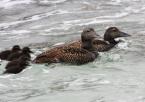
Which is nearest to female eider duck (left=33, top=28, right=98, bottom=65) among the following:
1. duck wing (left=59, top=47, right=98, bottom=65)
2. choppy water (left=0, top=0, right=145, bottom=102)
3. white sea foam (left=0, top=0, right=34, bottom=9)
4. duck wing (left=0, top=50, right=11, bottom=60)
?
duck wing (left=59, top=47, right=98, bottom=65)

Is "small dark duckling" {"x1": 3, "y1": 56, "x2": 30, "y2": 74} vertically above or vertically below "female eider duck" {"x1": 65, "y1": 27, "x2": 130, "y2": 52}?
above

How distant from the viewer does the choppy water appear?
952 cm

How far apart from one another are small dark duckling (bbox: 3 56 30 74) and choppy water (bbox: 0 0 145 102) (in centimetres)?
15

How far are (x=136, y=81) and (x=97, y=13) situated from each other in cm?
954

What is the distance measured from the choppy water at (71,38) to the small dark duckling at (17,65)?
147mm

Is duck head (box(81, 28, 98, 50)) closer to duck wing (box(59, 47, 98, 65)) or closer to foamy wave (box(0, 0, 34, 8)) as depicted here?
duck wing (box(59, 47, 98, 65))

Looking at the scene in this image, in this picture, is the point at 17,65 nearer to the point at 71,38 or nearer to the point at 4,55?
the point at 4,55

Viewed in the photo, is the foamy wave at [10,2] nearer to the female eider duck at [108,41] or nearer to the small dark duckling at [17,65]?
the female eider duck at [108,41]

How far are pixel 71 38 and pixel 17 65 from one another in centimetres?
429

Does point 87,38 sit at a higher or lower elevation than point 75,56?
higher

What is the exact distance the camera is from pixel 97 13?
19391 mm

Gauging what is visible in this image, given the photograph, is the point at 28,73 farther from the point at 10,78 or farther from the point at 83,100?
the point at 83,100

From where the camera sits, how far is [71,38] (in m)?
15.6

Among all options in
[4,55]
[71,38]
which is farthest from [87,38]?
[71,38]
